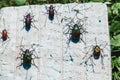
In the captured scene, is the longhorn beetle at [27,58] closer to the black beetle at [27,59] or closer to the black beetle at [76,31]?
the black beetle at [27,59]

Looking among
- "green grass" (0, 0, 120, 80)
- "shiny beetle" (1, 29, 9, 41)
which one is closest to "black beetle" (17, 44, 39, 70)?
"shiny beetle" (1, 29, 9, 41)

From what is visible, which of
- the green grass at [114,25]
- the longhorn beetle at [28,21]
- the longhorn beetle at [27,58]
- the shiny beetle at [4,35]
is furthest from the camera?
the green grass at [114,25]

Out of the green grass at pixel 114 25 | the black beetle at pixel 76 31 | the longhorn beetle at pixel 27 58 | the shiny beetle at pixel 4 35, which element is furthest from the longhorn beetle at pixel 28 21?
the green grass at pixel 114 25

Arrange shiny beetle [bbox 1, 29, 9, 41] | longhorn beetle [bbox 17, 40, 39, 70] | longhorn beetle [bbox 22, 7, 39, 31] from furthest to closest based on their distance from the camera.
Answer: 1. longhorn beetle [bbox 22, 7, 39, 31]
2. shiny beetle [bbox 1, 29, 9, 41]
3. longhorn beetle [bbox 17, 40, 39, 70]

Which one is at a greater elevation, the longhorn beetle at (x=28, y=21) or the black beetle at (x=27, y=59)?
the longhorn beetle at (x=28, y=21)

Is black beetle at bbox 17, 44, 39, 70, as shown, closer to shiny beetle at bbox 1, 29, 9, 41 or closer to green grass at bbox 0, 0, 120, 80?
shiny beetle at bbox 1, 29, 9, 41

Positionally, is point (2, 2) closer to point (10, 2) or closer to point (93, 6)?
point (10, 2)

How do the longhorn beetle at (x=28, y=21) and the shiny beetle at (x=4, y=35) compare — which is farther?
the longhorn beetle at (x=28, y=21)

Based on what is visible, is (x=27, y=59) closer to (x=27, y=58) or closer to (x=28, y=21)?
(x=27, y=58)

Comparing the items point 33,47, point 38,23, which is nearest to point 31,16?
point 38,23

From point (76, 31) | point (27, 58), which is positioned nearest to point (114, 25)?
point (76, 31)

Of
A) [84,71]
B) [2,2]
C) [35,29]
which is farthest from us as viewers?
[2,2]
